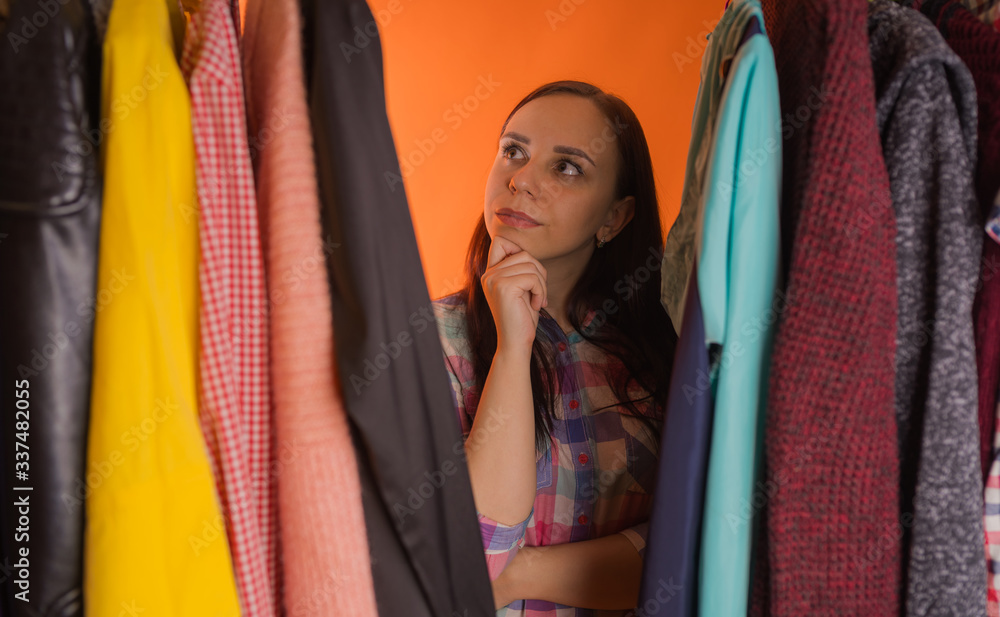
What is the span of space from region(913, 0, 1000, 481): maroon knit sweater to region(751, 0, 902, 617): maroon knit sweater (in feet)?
0.41

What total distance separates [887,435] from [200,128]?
61 centimetres

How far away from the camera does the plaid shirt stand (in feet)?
3.51

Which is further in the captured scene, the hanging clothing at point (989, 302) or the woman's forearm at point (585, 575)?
the woman's forearm at point (585, 575)

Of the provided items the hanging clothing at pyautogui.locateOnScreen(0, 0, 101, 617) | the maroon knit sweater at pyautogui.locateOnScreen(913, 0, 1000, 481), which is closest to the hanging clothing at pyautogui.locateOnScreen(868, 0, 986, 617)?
the maroon knit sweater at pyautogui.locateOnScreen(913, 0, 1000, 481)

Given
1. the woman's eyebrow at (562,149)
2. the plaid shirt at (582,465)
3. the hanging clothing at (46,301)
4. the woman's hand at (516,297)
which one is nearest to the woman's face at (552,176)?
the woman's eyebrow at (562,149)

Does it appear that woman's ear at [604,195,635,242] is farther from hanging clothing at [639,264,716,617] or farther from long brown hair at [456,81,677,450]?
hanging clothing at [639,264,716,617]

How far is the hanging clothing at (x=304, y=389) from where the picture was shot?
51cm

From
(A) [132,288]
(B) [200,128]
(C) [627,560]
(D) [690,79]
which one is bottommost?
(C) [627,560]

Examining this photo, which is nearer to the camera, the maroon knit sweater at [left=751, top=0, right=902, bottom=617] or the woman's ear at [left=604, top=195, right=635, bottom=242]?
the maroon knit sweater at [left=751, top=0, right=902, bottom=617]

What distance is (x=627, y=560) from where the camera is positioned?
0.98 meters

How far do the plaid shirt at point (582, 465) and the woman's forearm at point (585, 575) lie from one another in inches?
1.5

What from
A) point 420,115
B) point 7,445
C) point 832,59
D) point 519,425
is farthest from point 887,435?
point 420,115

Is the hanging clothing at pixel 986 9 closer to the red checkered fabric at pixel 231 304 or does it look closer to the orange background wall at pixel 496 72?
the red checkered fabric at pixel 231 304

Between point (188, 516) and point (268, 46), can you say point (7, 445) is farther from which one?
point (268, 46)
